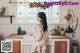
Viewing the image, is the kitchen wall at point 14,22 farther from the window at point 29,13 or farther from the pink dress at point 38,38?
the pink dress at point 38,38

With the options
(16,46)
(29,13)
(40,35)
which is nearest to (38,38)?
(40,35)

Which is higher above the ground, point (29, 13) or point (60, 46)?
point (29, 13)

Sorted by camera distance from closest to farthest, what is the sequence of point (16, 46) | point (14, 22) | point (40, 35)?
point (40, 35)
point (16, 46)
point (14, 22)

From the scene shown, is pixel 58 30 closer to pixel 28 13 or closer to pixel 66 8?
→ pixel 66 8

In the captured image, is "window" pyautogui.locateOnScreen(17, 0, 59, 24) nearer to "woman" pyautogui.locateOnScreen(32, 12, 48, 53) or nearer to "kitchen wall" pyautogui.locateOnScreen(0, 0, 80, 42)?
"kitchen wall" pyautogui.locateOnScreen(0, 0, 80, 42)

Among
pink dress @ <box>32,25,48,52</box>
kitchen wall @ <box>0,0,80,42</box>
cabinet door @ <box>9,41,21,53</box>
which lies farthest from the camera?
kitchen wall @ <box>0,0,80,42</box>

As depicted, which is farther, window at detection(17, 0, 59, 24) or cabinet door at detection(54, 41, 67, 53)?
window at detection(17, 0, 59, 24)

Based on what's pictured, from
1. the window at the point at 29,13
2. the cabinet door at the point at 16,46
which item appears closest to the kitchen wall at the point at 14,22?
the window at the point at 29,13

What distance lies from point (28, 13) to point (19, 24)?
1.43 feet

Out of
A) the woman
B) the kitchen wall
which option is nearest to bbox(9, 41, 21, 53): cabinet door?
the kitchen wall

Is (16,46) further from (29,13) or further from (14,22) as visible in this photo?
(29,13)

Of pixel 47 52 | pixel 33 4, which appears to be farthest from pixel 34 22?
pixel 47 52

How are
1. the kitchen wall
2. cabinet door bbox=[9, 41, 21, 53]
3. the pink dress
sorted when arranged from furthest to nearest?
the kitchen wall, cabinet door bbox=[9, 41, 21, 53], the pink dress

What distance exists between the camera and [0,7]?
503cm
